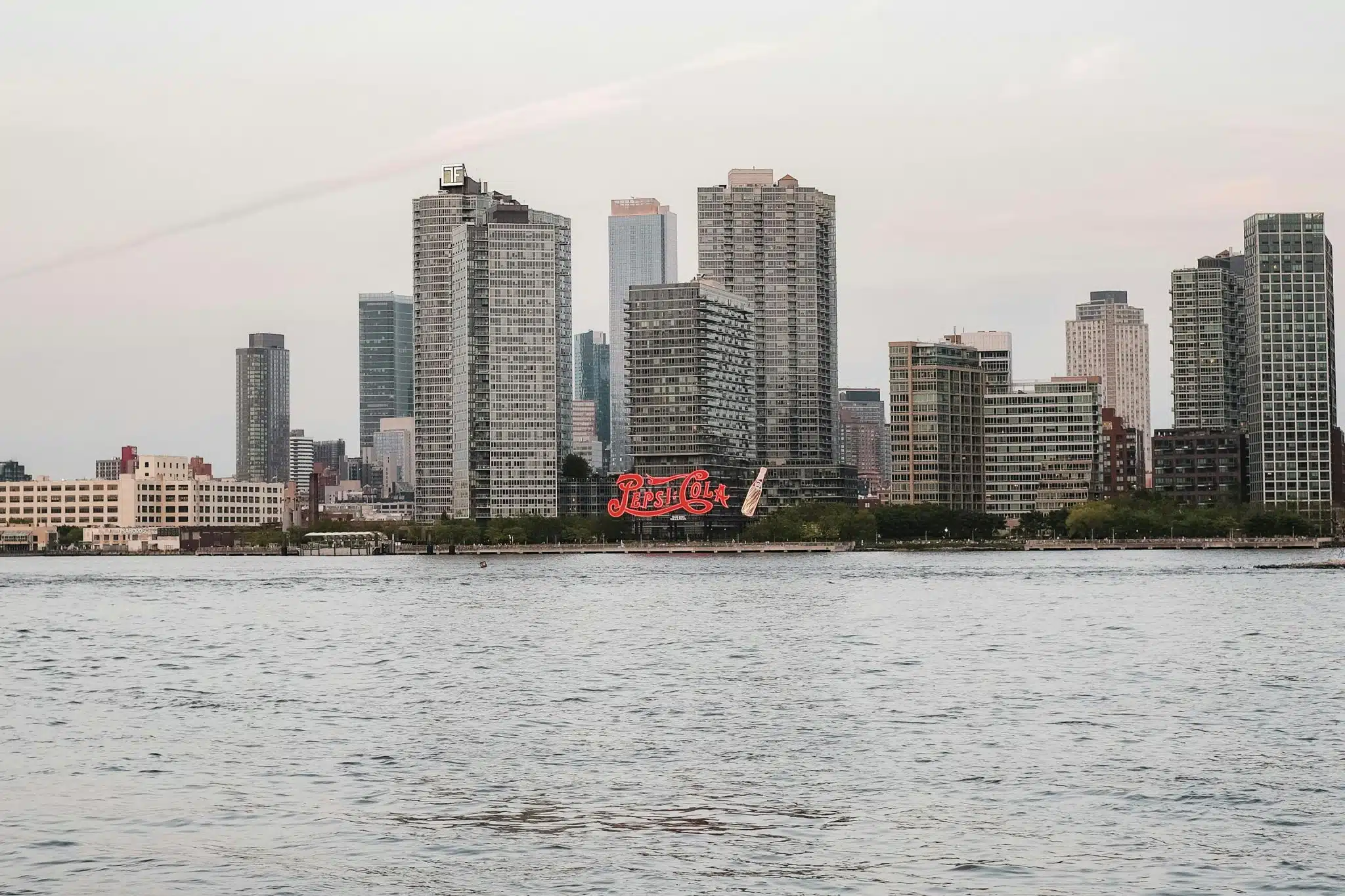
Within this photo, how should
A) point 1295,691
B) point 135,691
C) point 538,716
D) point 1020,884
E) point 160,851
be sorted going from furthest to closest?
1. point 135,691
2. point 1295,691
3. point 538,716
4. point 160,851
5. point 1020,884

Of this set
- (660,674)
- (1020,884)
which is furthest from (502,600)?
(1020,884)

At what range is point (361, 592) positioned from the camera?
198 metres

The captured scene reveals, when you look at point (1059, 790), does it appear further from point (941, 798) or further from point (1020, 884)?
point (1020, 884)

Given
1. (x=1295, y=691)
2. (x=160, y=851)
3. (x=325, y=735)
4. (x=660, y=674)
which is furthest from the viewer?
(x=660, y=674)

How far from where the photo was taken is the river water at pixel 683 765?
39219 millimetres

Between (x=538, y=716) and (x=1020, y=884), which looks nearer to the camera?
(x=1020, y=884)

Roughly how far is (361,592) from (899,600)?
66025 mm

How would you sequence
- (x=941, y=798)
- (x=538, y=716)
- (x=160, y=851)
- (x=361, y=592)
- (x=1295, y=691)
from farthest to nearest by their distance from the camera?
(x=361, y=592), (x=1295, y=691), (x=538, y=716), (x=941, y=798), (x=160, y=851)

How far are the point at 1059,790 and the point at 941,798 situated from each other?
3.52m

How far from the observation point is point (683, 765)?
2104 inches

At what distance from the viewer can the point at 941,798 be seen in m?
47.2

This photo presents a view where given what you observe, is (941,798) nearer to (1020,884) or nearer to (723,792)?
(723,792)

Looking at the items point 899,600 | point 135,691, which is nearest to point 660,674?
point 135,691

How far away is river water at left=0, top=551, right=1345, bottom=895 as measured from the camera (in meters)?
39.2
